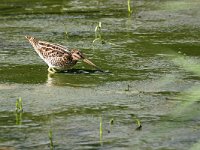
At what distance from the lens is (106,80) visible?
8469mm

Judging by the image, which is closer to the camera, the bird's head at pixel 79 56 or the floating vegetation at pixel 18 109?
the floating vegetation at pixel 18 109

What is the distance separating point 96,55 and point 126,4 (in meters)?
3.84

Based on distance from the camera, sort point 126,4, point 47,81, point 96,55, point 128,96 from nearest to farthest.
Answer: point 128,96 < point 47,81 < point 96,55 < point 126,4

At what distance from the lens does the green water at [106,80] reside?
6.35m

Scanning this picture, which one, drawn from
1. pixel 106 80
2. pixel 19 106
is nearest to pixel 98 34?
pixel 106 80

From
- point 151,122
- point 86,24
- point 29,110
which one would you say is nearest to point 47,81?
point 29,110

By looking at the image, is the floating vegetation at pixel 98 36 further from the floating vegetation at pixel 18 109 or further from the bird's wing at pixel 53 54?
the floating vegetation at pixel 18 109

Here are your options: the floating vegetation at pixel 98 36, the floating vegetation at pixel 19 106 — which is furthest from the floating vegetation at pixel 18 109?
the floating vegetation at pixel 98 36

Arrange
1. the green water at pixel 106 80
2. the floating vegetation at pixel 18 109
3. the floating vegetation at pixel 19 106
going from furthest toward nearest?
1. the floating vegetation at pixel 19 106
2. the floating vegetation at pixel 18 109
3. the green water at pixel 106 80

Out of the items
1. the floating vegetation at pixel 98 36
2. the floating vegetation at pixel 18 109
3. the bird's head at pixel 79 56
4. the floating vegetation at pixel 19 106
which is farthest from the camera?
the floating vegetation at pixel 98 36

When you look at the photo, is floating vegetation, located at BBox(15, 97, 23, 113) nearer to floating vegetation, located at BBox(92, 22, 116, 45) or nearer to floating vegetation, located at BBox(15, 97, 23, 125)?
floating vegetation, located at BBox(15, 97, 23, 125)

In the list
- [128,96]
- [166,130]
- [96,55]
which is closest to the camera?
[166,130]

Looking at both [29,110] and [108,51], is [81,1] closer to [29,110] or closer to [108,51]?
[108,51]

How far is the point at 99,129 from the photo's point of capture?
21.7 ft
